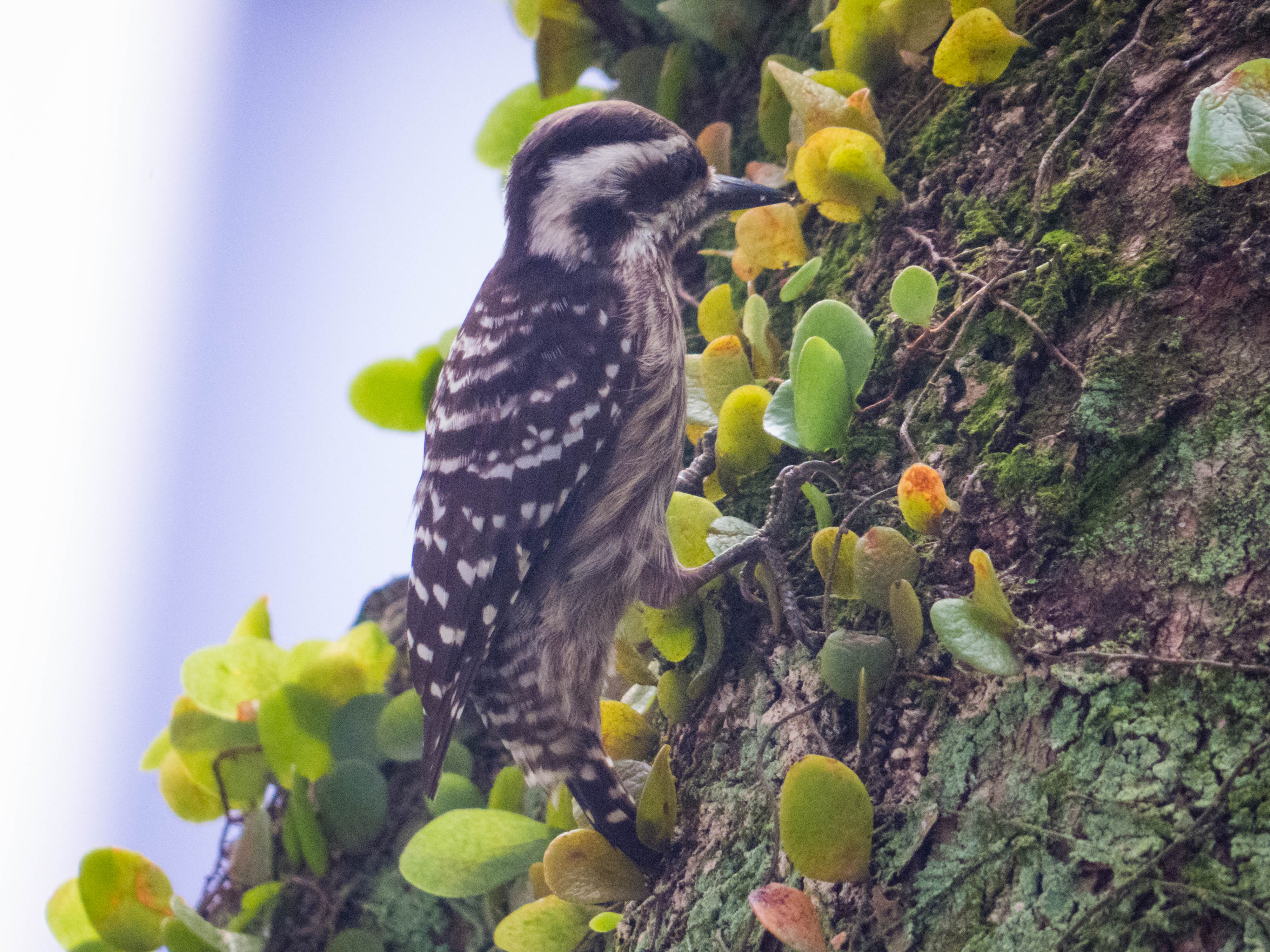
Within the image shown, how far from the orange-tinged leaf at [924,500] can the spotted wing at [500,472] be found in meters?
0.59

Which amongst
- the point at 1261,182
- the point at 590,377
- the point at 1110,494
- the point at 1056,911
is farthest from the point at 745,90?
the point at 1056,911

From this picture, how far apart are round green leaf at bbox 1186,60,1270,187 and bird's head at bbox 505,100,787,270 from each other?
2.58 ft

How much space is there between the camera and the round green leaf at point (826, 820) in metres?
1.06

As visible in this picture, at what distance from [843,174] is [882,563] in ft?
2.35

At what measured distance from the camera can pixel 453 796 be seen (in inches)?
75.8

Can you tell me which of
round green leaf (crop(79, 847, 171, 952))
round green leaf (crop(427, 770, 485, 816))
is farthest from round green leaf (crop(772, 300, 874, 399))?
round green leaf (crop(79, 847, 171, 952))

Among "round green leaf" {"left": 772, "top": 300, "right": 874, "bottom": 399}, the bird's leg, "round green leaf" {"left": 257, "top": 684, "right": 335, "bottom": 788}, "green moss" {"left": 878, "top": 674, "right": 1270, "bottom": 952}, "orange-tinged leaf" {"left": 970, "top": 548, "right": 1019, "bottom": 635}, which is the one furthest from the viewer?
"round green leaf" {"left": 257, "top": 684, "right": 335, "bottom": 788}

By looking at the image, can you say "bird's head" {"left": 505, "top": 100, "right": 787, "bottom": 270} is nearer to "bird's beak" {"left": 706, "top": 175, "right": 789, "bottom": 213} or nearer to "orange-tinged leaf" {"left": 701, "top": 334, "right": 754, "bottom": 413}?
"bird's beak" {"left": 706, "top": 175, "right": 789, "bottom": 213}

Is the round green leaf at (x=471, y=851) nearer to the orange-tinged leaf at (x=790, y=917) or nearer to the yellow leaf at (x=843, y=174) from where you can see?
the orange-tinged leaf at (x=790, y=917)

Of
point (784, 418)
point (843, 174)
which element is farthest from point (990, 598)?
point (843, 174)

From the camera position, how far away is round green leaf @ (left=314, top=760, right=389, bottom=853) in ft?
6.61

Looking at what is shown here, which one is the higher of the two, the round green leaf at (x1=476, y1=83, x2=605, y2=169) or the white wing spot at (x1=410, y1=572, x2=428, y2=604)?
the round green leaf at (x1=476, y1=83, x2=605, y2=169)

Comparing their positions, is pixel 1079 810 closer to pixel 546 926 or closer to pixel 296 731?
pixel 546 926

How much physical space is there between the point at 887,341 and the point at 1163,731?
0.74 m
